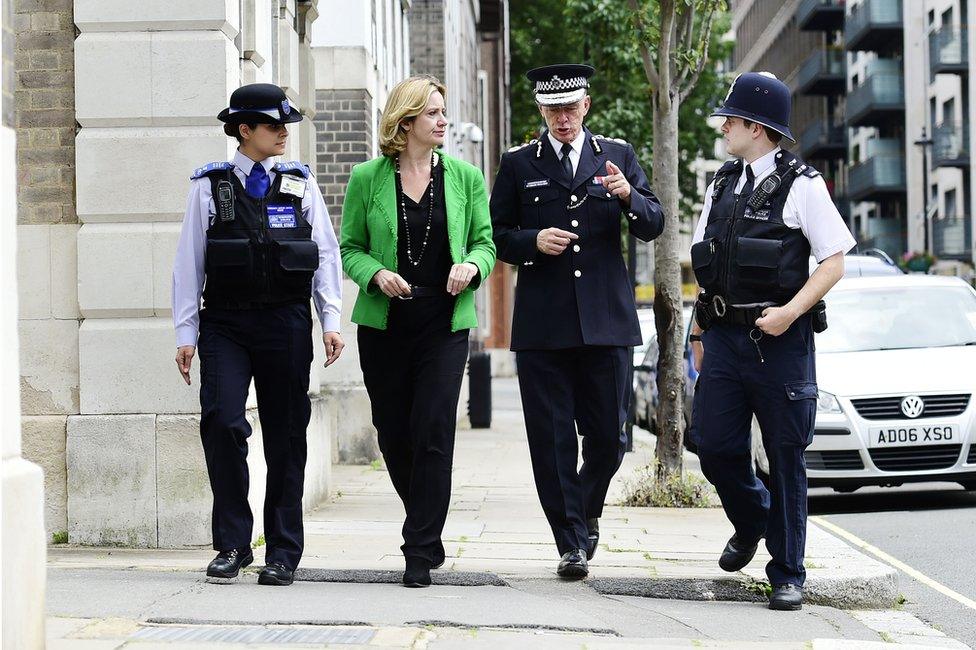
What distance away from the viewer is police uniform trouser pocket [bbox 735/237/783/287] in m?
6.23

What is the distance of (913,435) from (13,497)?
25.5ft

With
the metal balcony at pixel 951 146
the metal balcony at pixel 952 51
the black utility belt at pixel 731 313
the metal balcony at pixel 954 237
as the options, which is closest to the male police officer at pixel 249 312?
the black utility belt at pixel 731 313

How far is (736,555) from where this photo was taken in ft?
22.1

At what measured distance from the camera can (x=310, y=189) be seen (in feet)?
21.9

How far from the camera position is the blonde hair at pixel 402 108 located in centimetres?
650

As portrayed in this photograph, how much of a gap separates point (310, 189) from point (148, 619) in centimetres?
200

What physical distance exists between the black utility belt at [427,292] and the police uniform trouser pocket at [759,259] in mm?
1183

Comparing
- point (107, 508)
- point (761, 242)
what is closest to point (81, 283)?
point (107, 508)

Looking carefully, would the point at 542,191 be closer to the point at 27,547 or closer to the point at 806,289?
the point at 806,289

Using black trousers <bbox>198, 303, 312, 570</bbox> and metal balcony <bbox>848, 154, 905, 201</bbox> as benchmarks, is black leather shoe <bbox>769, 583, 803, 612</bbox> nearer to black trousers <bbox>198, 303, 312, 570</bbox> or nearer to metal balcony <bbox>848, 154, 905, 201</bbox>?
black trousers <bbox>198, 303, 312, 570</bbox>

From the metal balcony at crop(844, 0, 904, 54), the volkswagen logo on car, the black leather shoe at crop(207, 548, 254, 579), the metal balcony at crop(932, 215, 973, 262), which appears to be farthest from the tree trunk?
the metal balcony at crop(844, 0, 904, 54)

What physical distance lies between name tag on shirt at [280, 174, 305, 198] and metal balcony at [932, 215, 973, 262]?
162 feet

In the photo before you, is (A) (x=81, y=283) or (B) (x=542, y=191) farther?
(A) (x=81, y=283)

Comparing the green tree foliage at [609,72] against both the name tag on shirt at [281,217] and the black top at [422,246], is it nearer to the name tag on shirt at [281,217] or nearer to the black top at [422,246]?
the black top at [422,246]
